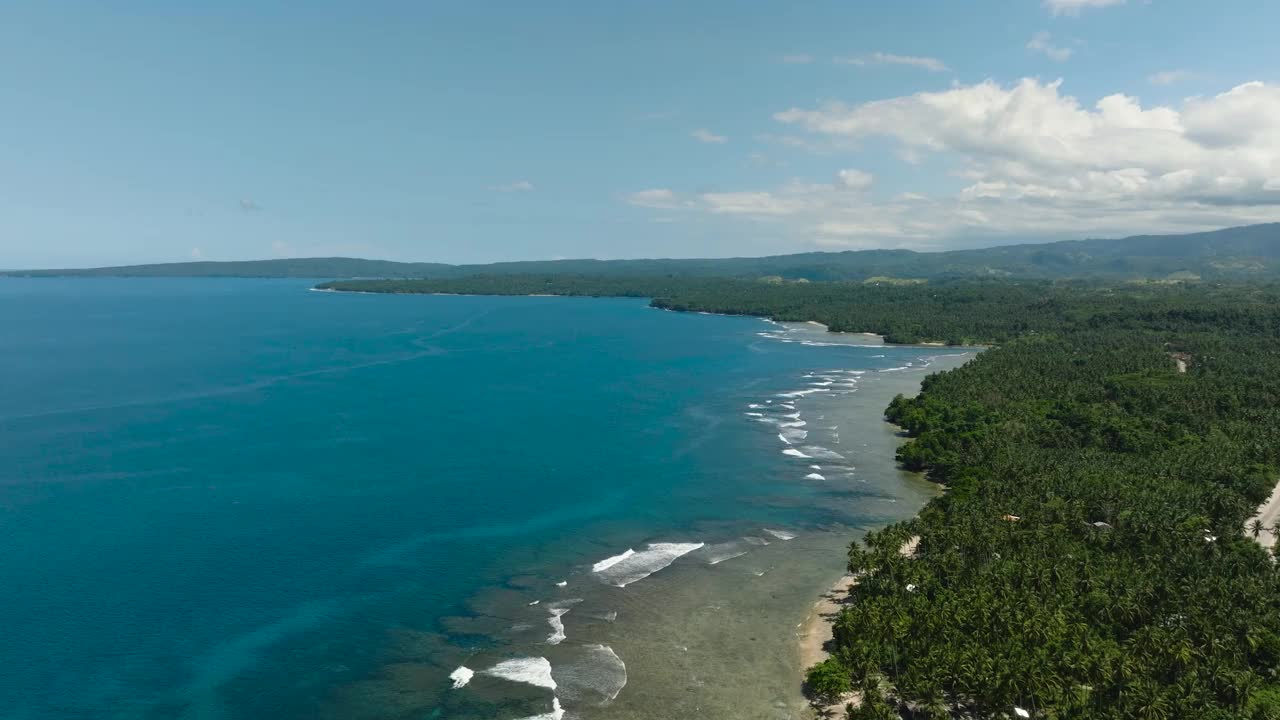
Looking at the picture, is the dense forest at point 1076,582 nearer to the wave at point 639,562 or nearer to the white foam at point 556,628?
the wave at point 639,562

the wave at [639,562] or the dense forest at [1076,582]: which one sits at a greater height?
the dense forest at [1076,582]

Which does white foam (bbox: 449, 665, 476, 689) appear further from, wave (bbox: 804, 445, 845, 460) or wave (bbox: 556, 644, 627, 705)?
wave (bbox: 804, 445, 845, 460)

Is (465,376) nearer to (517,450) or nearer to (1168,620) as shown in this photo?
(517,450)

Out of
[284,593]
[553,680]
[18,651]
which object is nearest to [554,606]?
[553,680]

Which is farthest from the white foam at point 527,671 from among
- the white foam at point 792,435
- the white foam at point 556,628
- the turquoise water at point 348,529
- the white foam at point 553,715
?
the white foam at point 792,435

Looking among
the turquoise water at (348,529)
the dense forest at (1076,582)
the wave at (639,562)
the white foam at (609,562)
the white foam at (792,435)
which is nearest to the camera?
the dense forest at (1076,582)
